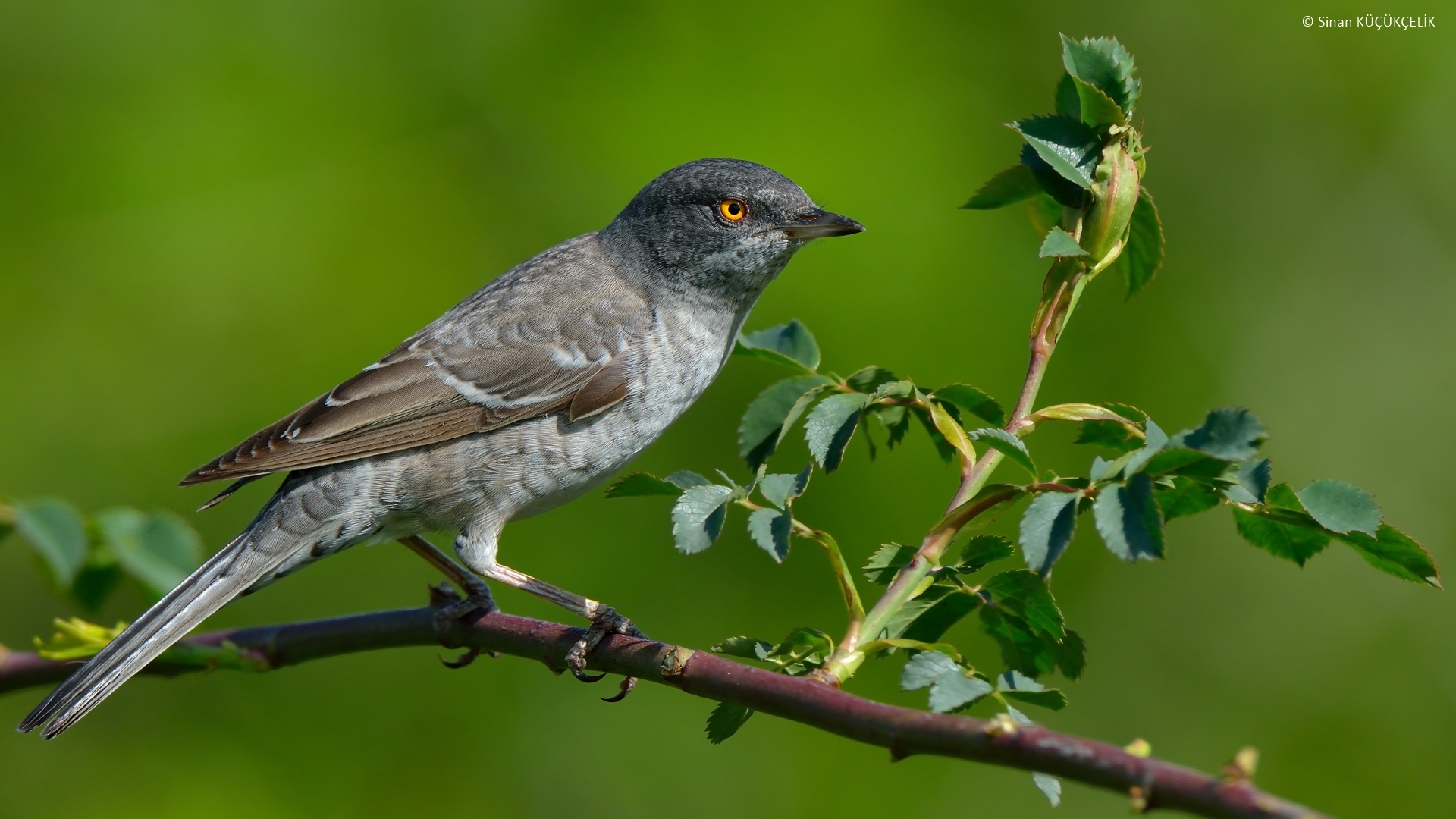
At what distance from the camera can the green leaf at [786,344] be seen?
2.62m

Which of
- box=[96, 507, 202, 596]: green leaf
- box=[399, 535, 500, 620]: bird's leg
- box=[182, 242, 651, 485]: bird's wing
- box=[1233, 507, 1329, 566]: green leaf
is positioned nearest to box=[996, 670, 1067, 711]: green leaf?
box=[1233, 507, 1329, 566]: green leaf

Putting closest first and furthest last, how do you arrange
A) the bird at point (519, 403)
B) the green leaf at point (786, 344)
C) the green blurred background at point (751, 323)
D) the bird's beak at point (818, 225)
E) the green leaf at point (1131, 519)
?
the green leaf at point (1131, 519)
the green leaf at point (786, 344)
the bird at point (519, 403)
the bird's beak at point (818, 225)
the green blurred background at point (751, 323)

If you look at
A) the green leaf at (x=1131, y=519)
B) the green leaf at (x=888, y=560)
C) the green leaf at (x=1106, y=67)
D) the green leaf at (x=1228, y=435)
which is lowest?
the green leaf at (x=888, y=560)

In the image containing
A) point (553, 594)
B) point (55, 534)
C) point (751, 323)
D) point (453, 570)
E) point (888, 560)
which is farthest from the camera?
point (751, 323)

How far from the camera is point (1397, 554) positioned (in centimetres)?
188

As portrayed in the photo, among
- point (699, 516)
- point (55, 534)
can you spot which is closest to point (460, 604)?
point (55, 534)

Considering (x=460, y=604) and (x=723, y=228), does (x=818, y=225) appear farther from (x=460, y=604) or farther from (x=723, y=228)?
(x=460, y=604)

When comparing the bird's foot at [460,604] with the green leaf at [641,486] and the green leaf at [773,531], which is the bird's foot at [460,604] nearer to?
the green leaf at [641,486]

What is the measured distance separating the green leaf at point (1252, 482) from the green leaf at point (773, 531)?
692 mm

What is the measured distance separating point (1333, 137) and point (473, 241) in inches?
144

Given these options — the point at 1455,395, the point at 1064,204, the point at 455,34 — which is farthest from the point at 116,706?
the point at 1455,395

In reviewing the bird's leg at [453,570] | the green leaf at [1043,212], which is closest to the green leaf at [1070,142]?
the green leaf at [1043,212]

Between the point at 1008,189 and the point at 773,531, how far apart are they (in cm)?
88

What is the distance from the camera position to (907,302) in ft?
15.0
